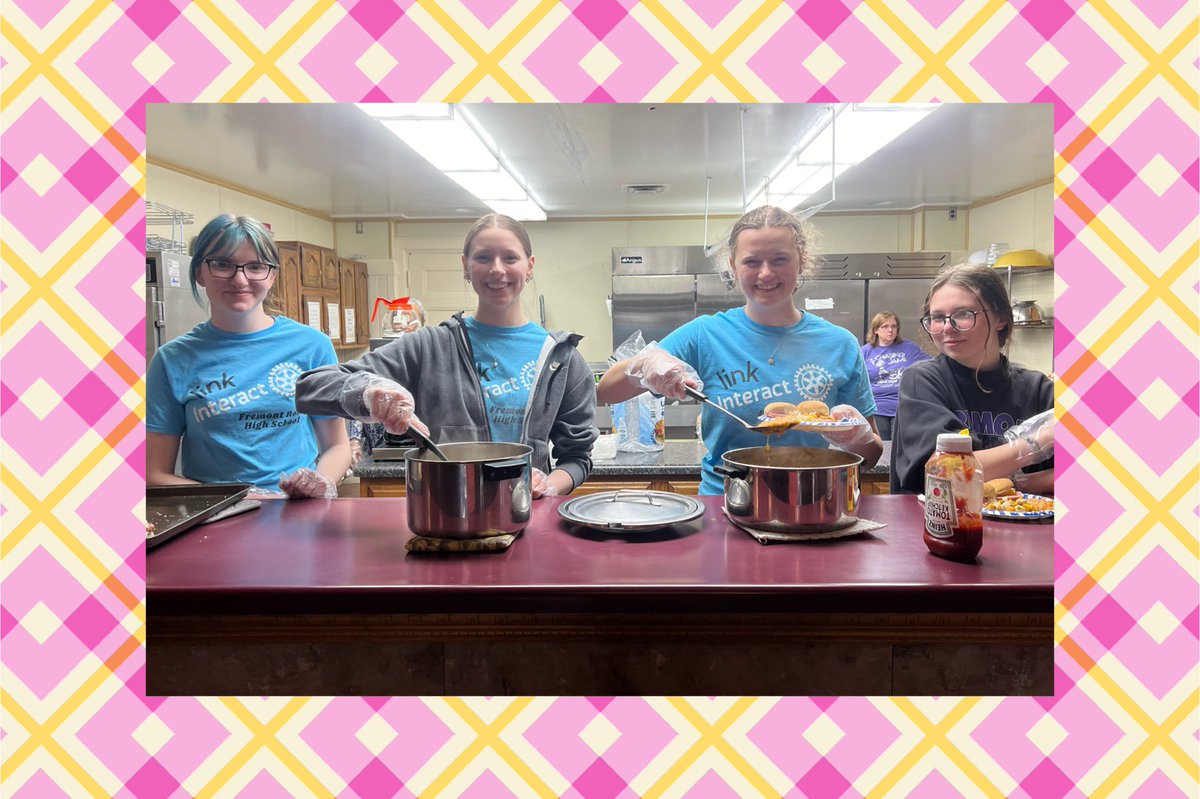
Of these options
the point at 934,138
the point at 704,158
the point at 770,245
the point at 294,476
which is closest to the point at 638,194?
the point at 704,158

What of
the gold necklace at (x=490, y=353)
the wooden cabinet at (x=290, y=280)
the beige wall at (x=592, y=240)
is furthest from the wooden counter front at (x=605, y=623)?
the beige wall at (x=592, y=240)

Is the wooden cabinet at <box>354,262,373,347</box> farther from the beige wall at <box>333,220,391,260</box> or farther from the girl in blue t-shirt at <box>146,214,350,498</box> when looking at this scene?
the girl in blue t-shirt at <box>146,214,350,498</box>

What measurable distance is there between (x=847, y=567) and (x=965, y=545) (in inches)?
7.5

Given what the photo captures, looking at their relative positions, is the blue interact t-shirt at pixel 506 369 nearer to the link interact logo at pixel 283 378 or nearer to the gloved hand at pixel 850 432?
the link interact logo at pixel 283 378

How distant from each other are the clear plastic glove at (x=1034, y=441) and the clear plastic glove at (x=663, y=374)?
2.29 feet

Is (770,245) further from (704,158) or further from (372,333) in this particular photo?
(372,333)

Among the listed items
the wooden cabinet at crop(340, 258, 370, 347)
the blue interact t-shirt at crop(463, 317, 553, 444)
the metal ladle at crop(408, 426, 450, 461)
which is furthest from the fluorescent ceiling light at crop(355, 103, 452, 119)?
the wooden cabinet at crop(340, 258, 370, 347)

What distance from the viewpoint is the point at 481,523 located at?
3.94 ft

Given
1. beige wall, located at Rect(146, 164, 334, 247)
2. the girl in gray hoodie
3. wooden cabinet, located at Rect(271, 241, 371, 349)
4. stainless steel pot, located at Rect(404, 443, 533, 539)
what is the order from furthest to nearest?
wooden cabinet, located at Rect(271, 241, 371, 349) → beige wall, located at Rect(146, 164, 334, 247) → the girl in gray hoodie → stainless steel pot, located at Rect(404, 443, 533, 539)

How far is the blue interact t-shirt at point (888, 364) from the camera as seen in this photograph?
4.89m

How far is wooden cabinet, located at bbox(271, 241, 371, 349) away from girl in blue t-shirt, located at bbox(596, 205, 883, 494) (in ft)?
13.6

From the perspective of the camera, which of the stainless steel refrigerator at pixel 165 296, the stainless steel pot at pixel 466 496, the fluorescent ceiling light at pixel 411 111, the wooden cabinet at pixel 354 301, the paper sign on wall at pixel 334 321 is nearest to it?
the stainless steel pot at pixel 466 496

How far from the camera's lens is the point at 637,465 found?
2.99 m

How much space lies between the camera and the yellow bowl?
565cm
